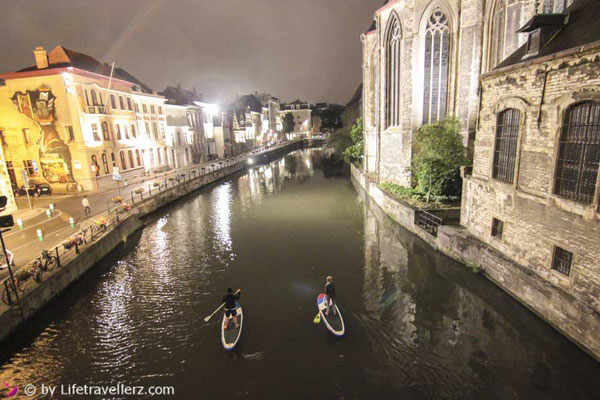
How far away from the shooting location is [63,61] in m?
29.8

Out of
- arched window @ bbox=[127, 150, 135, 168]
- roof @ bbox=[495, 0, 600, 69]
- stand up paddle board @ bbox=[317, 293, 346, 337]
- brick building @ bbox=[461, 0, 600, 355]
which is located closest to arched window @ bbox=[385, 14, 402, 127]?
brick building @ bbox=[461, 0, 600, 355]

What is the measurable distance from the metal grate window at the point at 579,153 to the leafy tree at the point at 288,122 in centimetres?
11394

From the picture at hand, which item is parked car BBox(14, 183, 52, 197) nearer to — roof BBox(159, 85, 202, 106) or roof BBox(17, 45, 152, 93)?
roof BBox(17, 45, 152, 93)

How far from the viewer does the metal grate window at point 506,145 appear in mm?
12312

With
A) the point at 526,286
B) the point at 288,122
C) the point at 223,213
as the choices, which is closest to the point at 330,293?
the point at 526,286

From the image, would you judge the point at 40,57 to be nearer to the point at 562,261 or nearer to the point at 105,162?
the point at 105,162

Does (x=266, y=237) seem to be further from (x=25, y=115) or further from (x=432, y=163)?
(x=25, y=115)

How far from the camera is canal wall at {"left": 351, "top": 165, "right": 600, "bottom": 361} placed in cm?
884

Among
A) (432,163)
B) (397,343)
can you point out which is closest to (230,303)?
(397,343)

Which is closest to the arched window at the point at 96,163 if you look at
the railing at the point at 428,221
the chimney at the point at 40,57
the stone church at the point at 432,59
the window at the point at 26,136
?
the window at the point at 26,136

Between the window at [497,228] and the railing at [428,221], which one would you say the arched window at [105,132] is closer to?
the railing at [428,221]

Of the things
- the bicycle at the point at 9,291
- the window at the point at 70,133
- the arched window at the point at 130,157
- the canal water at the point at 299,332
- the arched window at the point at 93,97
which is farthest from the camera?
the arched window at the point at 130,157

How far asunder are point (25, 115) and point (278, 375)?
3369 cm

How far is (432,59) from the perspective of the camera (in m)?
24.3
